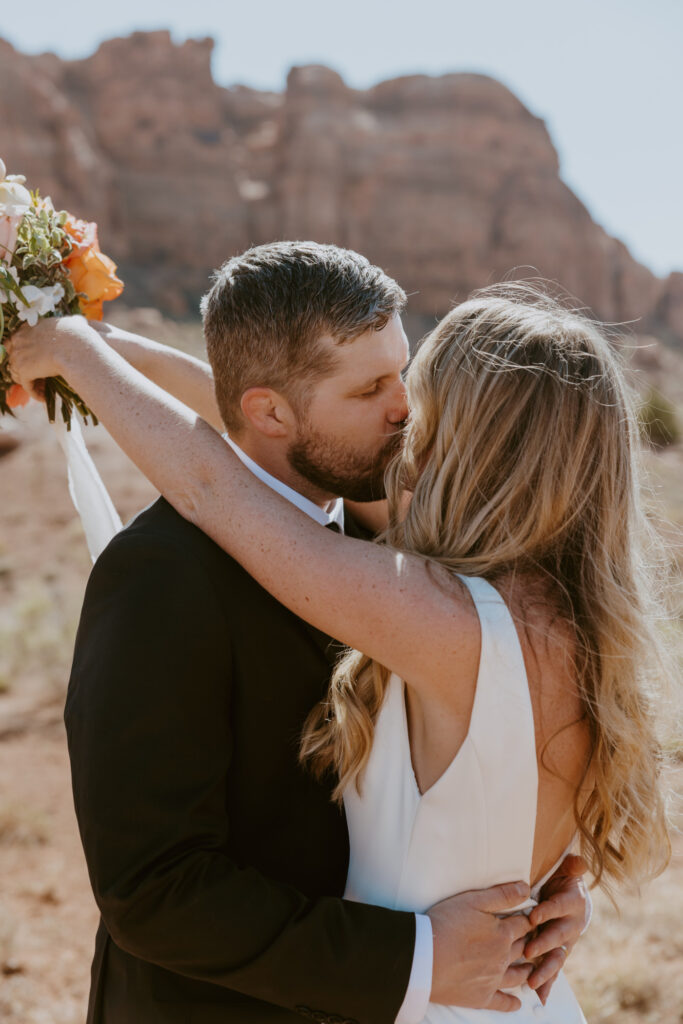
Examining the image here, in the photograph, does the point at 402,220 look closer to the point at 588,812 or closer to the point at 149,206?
the point at 149,206

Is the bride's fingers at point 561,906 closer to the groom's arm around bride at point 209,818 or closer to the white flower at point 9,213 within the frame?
the groom's arm around bride at point 209,818

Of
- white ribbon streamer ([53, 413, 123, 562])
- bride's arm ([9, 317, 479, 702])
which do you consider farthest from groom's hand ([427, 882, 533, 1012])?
white ribbon streamer ([53, 413, 123, 562])

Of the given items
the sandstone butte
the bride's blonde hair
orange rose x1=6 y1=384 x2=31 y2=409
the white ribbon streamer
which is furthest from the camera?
the sandstone butte

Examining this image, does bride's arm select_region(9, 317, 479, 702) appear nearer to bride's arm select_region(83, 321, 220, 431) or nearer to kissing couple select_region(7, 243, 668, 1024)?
kissing couple select_region(7, 243, 668, 1024)

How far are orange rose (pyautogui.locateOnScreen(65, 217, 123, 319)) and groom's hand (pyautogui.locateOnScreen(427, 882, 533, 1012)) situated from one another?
2.01 metres

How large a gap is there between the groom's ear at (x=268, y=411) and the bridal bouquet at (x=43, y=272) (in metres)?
0.68

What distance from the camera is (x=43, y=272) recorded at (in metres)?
2.58

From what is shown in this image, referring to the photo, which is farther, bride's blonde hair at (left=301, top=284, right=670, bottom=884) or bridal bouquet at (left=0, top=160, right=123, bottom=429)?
bridal bouquet at (left=0, top=160, right=123, bottom=429)

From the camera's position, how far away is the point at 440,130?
56.7 metres

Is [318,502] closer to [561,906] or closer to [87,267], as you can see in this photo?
[87,267]

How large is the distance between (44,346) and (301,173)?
54.5 m

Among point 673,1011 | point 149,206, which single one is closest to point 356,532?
point 673,1011

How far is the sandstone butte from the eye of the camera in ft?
155

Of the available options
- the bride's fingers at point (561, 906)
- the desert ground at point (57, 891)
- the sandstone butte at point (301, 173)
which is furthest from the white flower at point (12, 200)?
the sandstone butte at point (301, 173)
